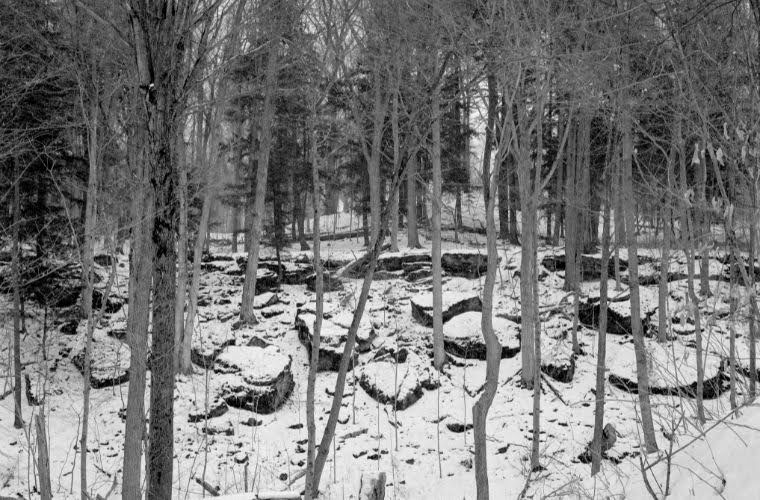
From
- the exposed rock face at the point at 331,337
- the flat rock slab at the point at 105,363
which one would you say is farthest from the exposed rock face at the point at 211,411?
the exposed rock face at the point at 331,337

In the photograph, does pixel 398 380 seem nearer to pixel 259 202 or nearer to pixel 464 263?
pixel 259 202

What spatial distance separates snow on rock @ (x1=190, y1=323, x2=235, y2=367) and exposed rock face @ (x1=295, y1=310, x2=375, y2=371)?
2.03 metres

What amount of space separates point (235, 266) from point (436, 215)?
32.5 ft

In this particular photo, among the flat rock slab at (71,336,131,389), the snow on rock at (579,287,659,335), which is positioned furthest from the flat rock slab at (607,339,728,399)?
the flat rock slab at (71,336,131,389)

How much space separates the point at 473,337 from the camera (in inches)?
540

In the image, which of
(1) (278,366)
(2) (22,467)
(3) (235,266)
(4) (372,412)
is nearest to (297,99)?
(3) (235,266)

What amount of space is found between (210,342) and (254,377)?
271cm

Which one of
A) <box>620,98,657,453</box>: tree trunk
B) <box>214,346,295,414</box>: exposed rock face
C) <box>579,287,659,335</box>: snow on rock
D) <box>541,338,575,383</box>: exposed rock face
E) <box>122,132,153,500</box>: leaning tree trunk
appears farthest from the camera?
<box>579,287,659,335</box>: snow on rock

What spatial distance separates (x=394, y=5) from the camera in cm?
1036

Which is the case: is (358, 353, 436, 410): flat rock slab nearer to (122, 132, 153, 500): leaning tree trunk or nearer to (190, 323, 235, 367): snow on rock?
(190, 323, 235, 367): snow on rock

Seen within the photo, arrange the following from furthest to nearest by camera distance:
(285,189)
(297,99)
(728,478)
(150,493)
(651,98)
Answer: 1. (285,189)
2. (297,99)
3. (651,98)
4. (150,493)
5. (728,478)

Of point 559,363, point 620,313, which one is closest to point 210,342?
point 559,363

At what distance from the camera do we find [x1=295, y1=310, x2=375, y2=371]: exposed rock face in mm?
13359

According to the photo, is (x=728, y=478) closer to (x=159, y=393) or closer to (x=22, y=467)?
(x=159, y=393)
